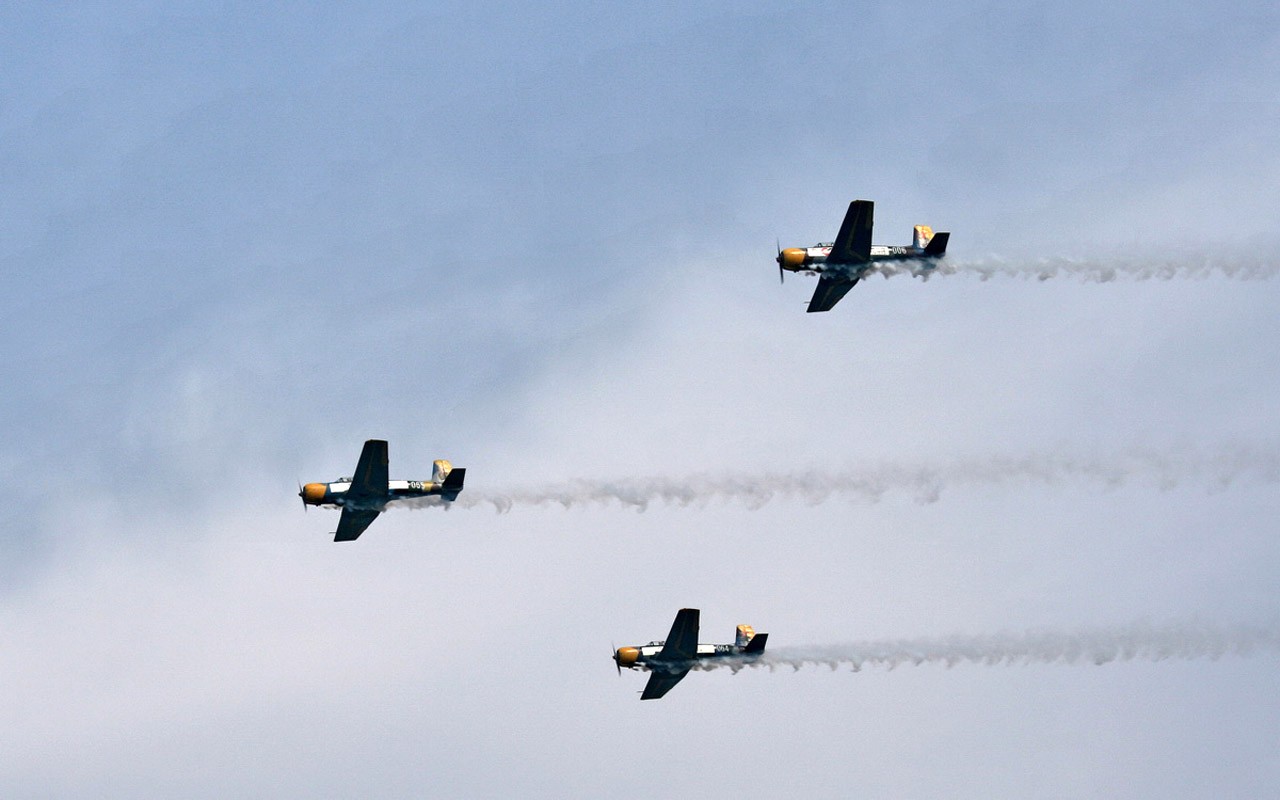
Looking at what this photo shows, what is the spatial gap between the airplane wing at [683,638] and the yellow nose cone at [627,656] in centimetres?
124

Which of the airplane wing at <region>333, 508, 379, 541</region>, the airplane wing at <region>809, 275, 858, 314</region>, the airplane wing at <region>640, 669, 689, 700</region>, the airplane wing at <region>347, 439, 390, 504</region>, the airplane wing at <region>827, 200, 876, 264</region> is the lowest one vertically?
the airplane wing at <region>640, 669, 689, 700</region>

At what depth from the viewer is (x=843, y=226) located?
4082 inches

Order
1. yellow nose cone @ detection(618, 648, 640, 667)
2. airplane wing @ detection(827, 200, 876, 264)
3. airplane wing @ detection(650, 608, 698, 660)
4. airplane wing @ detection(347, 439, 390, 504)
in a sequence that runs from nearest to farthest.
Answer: airplane wing @ detection(827, 200, 876, 264) → airplane wing @ detection(347, 439, 390, 504) → airplane wing @ detection(650, 608, 698, 660) → yellow nose cone @ detection(618, 648, 640, 667)

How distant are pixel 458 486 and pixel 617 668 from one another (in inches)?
514

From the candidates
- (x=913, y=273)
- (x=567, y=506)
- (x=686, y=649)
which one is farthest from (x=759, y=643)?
(x=913, y=273)

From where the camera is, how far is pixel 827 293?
107500mm

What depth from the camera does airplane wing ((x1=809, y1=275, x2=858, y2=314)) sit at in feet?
349

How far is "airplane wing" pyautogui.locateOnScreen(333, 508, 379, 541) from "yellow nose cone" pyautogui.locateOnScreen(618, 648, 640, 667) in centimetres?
1495

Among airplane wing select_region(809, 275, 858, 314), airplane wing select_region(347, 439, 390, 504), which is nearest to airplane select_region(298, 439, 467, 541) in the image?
airplane wing select_region(347, 439, 390, 504)

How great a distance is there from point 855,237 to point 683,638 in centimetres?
2269

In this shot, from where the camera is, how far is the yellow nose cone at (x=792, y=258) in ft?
344

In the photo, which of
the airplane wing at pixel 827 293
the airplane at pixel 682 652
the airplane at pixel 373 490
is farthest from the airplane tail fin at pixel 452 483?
the airplane wing at pixel 827 293

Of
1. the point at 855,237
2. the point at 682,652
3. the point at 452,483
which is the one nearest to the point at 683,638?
the point at 682,652

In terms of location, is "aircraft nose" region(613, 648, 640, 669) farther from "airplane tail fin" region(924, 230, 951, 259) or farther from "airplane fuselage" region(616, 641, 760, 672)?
"airplane tail fin" region(924, 230, 951, 259)
